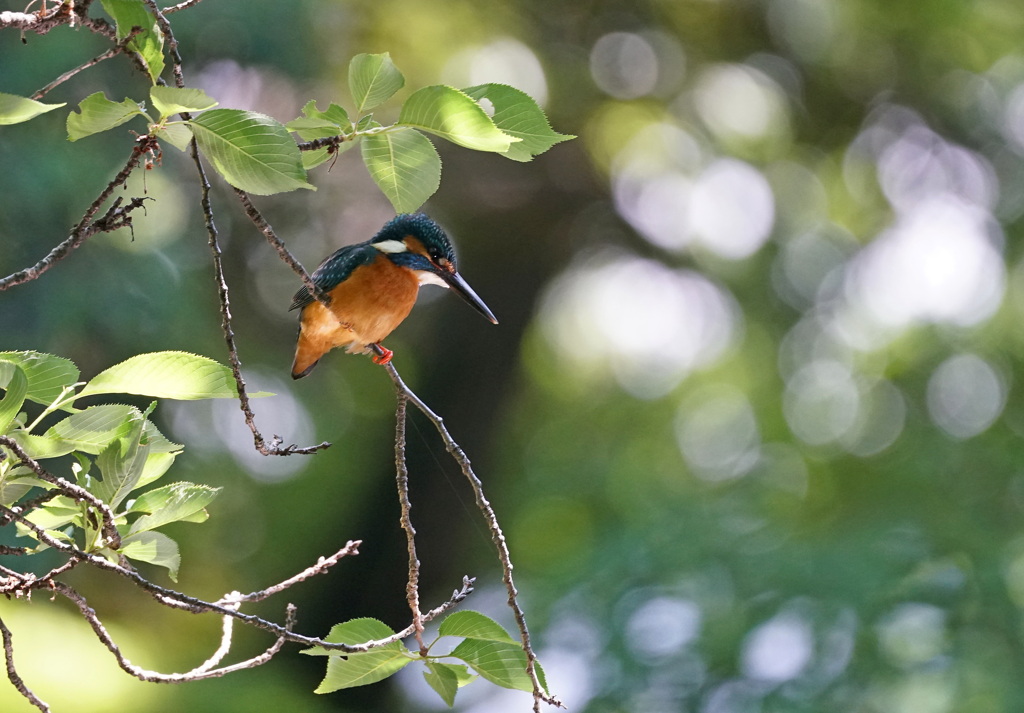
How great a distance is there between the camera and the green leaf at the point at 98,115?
0.65 meters

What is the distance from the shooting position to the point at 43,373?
0.79 metres

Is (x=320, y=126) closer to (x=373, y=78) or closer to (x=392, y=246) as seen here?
(x=373, y=78)

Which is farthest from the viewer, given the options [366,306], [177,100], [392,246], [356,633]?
[392,246]

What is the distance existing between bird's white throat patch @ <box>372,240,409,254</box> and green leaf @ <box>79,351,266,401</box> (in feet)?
2.17

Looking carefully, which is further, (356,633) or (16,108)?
(356,633)

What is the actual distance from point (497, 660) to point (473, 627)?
0.05m

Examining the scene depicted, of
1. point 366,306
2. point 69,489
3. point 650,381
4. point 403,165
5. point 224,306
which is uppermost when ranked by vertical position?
point 650,381

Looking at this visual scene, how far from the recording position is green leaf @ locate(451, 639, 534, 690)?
0.85 m

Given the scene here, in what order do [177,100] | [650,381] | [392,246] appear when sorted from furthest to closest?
[650,381] < [392,246] < [177,100]

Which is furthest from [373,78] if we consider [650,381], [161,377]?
[650,381]

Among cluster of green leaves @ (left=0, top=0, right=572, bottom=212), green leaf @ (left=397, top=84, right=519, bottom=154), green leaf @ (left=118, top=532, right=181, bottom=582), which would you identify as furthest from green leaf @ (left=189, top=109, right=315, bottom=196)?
green leaf @ (left=118, top=532, right=181, bottom=582)

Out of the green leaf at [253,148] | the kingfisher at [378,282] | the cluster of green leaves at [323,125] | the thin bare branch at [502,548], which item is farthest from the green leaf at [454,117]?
the kingfisher at [378,282]

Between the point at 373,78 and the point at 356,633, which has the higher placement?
the point at 373,78

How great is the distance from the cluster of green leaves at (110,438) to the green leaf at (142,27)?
0.75ft
